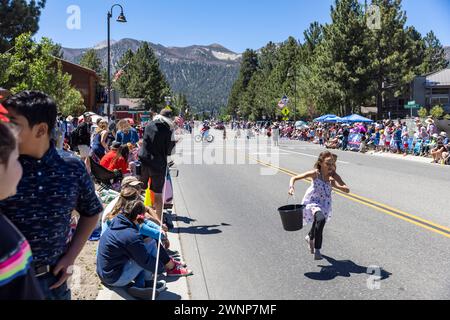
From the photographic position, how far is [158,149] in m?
8.41

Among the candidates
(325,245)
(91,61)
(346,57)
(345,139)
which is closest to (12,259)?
(325,245)

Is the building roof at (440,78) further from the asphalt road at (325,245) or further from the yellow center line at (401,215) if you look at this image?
the yellow center line at (401,215)

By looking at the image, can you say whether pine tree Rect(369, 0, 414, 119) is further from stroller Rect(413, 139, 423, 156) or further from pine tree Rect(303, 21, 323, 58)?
stroller Rect(413, 139, 423, 156)

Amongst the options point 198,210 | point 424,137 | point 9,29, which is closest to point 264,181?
point 198,210

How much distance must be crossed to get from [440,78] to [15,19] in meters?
57.3

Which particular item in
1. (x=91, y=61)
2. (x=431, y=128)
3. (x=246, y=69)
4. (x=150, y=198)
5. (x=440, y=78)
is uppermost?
(x=246, y=69)

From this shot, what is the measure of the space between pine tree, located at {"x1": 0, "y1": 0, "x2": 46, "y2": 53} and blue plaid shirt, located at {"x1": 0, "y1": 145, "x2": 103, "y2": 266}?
3245 centimetres

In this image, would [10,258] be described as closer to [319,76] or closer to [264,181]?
[264,181]

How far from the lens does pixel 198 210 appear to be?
1016 centimetres

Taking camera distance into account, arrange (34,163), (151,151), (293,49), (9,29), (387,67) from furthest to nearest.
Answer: (293,49) < (387,67) < (9,29) < (151,151) < (34,163)

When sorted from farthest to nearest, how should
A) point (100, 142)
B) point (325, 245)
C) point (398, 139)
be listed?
point (398, 139)
point (100, 142)
point (325, 245)

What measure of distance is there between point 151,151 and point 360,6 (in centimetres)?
5335

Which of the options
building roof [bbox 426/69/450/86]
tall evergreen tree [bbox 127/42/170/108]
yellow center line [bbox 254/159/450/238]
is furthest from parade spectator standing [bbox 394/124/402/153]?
tall evergreen tree [bbox 127/42/170/108]

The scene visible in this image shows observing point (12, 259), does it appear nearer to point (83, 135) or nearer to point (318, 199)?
point (318, 199)
